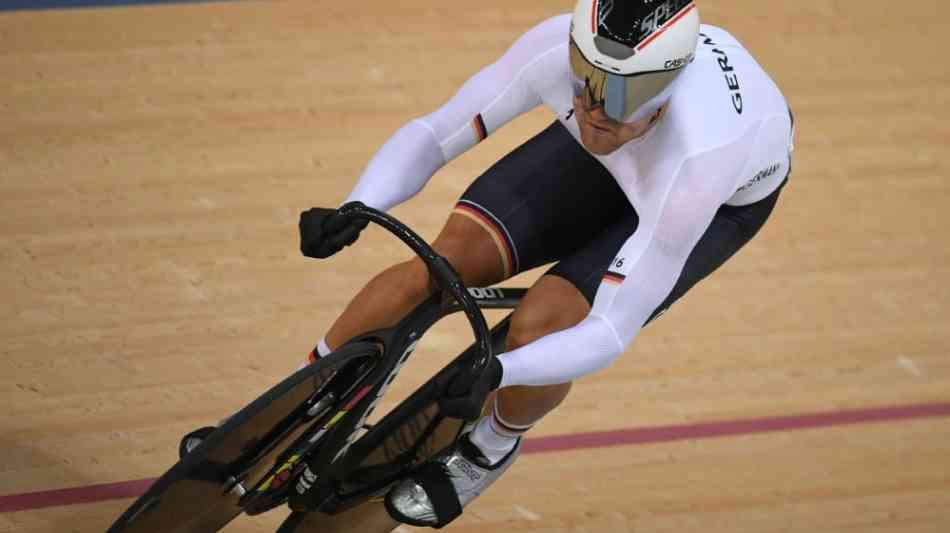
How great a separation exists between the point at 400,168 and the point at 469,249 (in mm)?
221

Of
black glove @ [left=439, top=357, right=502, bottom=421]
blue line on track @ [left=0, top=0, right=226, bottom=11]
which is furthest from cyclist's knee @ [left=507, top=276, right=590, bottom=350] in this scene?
blue line on track @ [left=0, top=0, right=226, bottom=11]

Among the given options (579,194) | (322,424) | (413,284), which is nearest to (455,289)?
(413,284)

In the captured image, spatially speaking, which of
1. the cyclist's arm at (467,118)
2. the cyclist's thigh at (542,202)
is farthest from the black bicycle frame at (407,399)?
the cyclist's arm at (467,118)

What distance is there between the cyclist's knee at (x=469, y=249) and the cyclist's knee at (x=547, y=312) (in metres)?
0.13

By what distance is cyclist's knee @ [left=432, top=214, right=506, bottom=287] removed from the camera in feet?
9.33

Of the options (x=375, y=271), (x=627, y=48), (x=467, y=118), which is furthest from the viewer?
(x=375, y=271)

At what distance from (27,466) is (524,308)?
143 centimetres

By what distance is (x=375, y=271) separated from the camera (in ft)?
13.5

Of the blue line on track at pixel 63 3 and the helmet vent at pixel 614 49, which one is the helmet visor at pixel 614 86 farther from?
the blue line on track at pixel 63 3

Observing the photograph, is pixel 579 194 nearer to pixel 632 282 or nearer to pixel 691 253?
pixel 691 253

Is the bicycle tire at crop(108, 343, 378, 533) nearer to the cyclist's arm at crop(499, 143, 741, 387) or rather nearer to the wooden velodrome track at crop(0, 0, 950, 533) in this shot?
the cyclist's arm at crop(499, 143, 741, 387)

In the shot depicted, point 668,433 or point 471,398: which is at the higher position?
point 471,398

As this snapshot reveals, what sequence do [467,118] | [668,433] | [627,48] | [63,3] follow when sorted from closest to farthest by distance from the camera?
1. [627,48]
2. [467,118]
3. [668,433]
4. [63,3]

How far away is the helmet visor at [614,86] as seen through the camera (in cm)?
245
